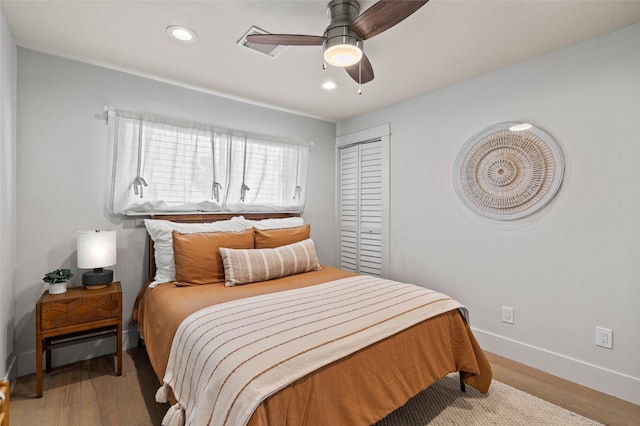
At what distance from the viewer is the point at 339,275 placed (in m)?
2.67

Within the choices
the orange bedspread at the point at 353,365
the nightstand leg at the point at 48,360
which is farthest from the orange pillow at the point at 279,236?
the nightstand leg at the point at 48,360

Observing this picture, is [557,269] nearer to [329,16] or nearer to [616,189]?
[616,189]

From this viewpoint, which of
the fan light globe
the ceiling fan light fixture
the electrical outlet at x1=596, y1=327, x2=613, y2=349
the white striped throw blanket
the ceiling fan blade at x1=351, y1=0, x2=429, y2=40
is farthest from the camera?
the ceiling fan light fixture

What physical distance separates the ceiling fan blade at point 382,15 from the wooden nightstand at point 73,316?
243 centimetres

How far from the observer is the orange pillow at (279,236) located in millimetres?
2793

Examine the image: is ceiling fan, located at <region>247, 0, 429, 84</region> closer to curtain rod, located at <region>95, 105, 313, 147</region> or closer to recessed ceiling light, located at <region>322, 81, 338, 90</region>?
recessed ceiling light, located at <region>322, 81, 338, 90</region>

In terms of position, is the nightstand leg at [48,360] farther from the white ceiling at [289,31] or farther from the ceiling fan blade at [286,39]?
the ceiling fan blade at [286,39]

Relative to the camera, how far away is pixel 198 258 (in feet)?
7.82

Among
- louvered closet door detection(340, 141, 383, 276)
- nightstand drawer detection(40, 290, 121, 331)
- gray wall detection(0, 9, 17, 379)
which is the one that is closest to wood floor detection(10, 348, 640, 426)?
gray wall detection(0, 9, 17, 379)

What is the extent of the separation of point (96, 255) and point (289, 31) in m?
2.13

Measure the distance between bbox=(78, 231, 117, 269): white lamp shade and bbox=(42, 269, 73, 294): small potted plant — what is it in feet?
0.45

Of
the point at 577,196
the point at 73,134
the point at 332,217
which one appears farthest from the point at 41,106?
the point at 577,196

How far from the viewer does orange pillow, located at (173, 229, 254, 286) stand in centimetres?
234

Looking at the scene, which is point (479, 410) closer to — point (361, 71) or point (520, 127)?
point (520, 127)
